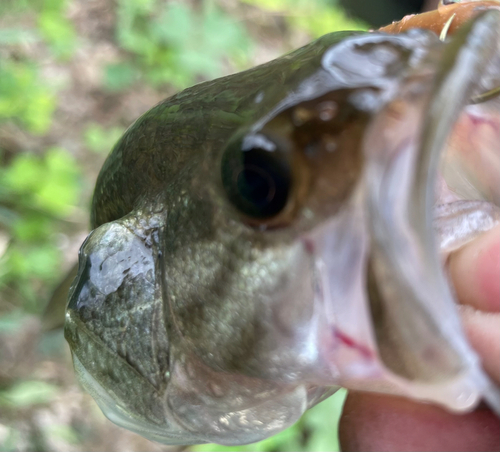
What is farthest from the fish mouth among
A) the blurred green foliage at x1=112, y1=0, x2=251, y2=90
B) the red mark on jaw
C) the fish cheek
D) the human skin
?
the blurred green foliage at x1=112, y1=0, x2=251, y2=90

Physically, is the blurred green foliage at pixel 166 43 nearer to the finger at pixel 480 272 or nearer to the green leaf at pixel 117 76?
the green leaf at pixel 117 76

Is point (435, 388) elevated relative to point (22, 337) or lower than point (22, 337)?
elevated

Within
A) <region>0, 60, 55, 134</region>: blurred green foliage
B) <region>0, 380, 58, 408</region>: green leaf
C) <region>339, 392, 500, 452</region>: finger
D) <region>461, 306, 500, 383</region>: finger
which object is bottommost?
<region>0, 380, 58, 408</region>: green leaf

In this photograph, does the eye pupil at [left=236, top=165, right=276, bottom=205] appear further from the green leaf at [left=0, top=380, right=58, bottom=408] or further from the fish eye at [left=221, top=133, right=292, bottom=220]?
the green leaf at [left=0, top=380, right=58, bottom=408]

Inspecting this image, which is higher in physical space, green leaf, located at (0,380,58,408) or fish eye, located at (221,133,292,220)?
fish eye, located at (221,133,292,220)

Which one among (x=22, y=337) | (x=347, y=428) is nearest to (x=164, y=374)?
(x=347, y=428)

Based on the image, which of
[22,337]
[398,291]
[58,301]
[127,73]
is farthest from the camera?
[127,73]

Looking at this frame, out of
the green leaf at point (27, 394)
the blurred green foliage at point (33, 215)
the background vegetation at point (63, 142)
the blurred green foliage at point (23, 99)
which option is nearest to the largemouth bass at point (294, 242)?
the background vegetation at point (63, 142)

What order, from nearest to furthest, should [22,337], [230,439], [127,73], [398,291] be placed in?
1. [398,291]
2. [230,439]
3. [22,337]
4. [127,73]

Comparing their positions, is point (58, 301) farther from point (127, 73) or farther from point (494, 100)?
point (127, 73)
